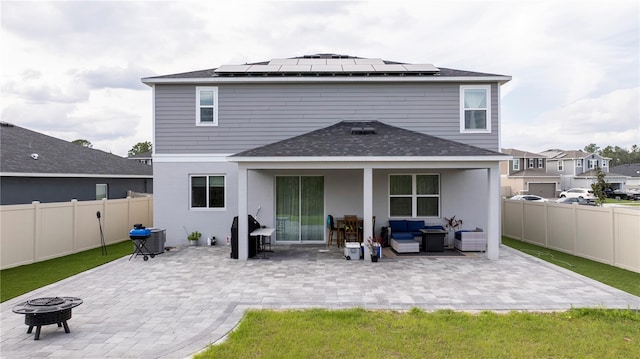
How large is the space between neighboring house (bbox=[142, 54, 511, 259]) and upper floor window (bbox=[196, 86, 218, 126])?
3 centimetres

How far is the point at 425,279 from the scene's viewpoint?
7914mm

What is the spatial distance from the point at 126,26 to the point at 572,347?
15779mm

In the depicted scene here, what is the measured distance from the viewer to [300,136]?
11.9 meters

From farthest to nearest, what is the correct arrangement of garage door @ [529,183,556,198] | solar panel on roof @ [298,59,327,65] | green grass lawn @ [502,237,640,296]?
garage door @ [529,183,556,198], solar panel on roof @ [298,59,327,65], green grass lawn @ [502,237,640,296]

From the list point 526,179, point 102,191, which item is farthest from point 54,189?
point 526,179

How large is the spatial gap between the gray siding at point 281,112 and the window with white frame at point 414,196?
174 centimetres

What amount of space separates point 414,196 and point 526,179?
34.1m

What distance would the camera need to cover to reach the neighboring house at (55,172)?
1348 centimetres

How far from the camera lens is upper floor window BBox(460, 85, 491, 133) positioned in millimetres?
12148

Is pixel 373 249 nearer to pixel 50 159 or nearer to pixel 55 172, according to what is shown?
pixel 55 172

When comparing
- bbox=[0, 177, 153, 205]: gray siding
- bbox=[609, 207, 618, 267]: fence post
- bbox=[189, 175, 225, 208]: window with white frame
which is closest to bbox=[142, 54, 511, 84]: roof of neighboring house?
bbox=[189, 175, 225, 208]: window with white frame

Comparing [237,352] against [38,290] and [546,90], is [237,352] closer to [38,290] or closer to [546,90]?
[38,290]

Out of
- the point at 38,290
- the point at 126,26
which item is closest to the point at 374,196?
the point at 38,290

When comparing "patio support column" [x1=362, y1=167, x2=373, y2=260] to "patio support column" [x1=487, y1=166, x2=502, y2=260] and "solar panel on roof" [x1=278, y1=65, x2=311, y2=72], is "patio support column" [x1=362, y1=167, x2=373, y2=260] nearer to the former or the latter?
"patio support column" [x1=487, y1=166, x2=502, y2=260]
